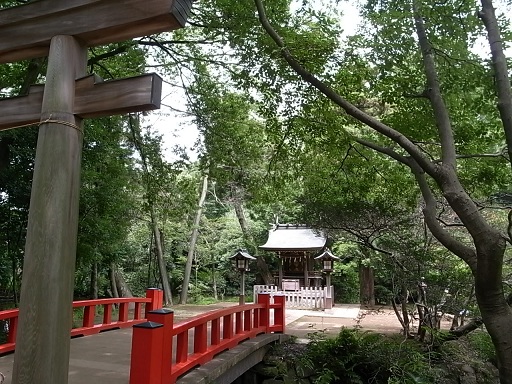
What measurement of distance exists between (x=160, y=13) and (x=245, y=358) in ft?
17.7

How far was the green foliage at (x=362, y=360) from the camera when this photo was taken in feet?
20.7

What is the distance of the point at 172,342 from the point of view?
4.98 meters

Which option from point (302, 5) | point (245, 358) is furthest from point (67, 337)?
point (302, 5)

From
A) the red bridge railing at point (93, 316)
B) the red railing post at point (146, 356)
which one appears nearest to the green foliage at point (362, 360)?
the red bridge railing at point (93, 316)

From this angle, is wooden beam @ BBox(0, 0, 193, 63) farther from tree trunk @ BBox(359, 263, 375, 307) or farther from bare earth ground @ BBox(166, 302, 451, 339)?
tree trunk @ BBox(359, 263, 375, 307)

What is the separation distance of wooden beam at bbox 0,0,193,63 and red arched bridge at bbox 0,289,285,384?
2.67 m

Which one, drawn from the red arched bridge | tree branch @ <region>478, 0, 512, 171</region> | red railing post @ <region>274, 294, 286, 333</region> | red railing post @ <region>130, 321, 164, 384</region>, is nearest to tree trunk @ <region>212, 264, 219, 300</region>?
the red arched bridge

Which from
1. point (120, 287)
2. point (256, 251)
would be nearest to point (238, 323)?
point (120, 287)

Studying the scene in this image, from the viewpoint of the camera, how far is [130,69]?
9.24m

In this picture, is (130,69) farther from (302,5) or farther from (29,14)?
(29,14)

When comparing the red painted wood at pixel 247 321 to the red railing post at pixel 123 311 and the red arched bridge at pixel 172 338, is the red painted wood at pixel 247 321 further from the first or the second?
the red railing post at pixel 123 311

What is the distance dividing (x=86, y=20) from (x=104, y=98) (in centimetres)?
63

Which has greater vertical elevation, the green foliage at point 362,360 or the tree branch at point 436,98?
the tree branch at point 436,98

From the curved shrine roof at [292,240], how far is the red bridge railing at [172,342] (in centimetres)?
1287
